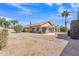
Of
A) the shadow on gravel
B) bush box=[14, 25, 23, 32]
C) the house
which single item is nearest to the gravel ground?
the shadow on gravel

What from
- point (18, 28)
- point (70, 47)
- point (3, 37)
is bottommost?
point (70, 47)

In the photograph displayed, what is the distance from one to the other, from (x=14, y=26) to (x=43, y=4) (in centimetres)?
77

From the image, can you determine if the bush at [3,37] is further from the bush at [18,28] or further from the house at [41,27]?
the house at [41,27]

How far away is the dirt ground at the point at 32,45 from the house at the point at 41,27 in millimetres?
105

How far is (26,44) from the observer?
229 inches

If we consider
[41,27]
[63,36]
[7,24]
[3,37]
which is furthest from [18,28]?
[63,36]

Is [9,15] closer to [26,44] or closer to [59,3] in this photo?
[26,44]

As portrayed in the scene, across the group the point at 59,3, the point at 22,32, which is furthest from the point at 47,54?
the point at 59,3

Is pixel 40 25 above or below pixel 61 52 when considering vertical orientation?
above

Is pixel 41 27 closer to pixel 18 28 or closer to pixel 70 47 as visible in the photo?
pixel 18 28

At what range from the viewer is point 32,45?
5.79m

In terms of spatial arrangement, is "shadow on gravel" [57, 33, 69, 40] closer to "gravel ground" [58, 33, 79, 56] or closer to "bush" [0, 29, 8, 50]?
"gravel ground" [58, 33, 79, 56]

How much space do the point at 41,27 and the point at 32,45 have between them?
1.40 ft

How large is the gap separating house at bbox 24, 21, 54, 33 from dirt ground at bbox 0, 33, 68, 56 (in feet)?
0.34
